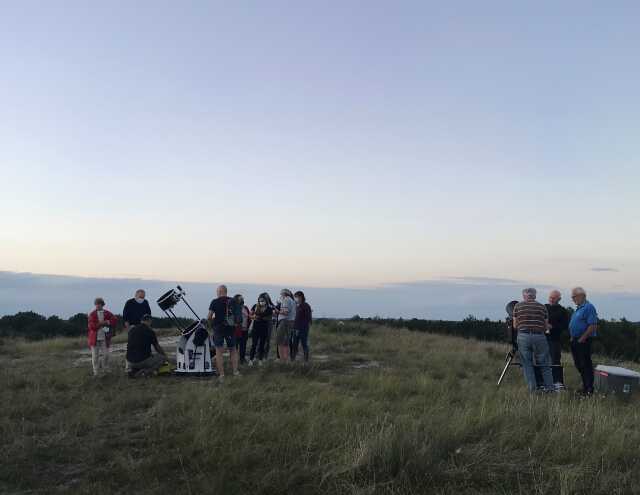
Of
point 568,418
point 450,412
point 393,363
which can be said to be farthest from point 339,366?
point 568,418

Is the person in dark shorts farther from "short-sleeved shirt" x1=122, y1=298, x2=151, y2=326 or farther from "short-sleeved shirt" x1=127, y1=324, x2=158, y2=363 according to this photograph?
"short-sleeved shirt" x1=122, y1=298, x2=151, y2=326

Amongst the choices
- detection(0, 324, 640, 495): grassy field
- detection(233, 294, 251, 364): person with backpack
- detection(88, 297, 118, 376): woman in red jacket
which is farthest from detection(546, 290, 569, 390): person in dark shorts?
detection(88, 297, 118, 376): woman in red jacket

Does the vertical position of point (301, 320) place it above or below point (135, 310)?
below

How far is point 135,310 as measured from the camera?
11508mm

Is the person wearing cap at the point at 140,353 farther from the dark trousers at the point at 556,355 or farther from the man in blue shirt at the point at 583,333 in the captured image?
the man in blue shirt at the point at 583,333

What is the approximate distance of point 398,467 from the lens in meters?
5.05

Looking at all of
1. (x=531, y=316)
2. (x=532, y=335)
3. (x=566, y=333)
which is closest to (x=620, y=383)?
(x=532, y=335)

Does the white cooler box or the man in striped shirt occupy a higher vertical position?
the man in striped shirt

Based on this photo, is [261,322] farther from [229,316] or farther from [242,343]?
[229,316]

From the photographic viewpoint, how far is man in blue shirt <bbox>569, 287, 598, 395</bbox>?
29.2 feet

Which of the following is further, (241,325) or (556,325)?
(241,325)

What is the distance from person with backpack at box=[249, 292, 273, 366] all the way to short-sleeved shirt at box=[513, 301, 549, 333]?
535 centimetres

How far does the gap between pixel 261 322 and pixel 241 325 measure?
45cm

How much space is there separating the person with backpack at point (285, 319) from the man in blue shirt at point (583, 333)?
5658 mm
